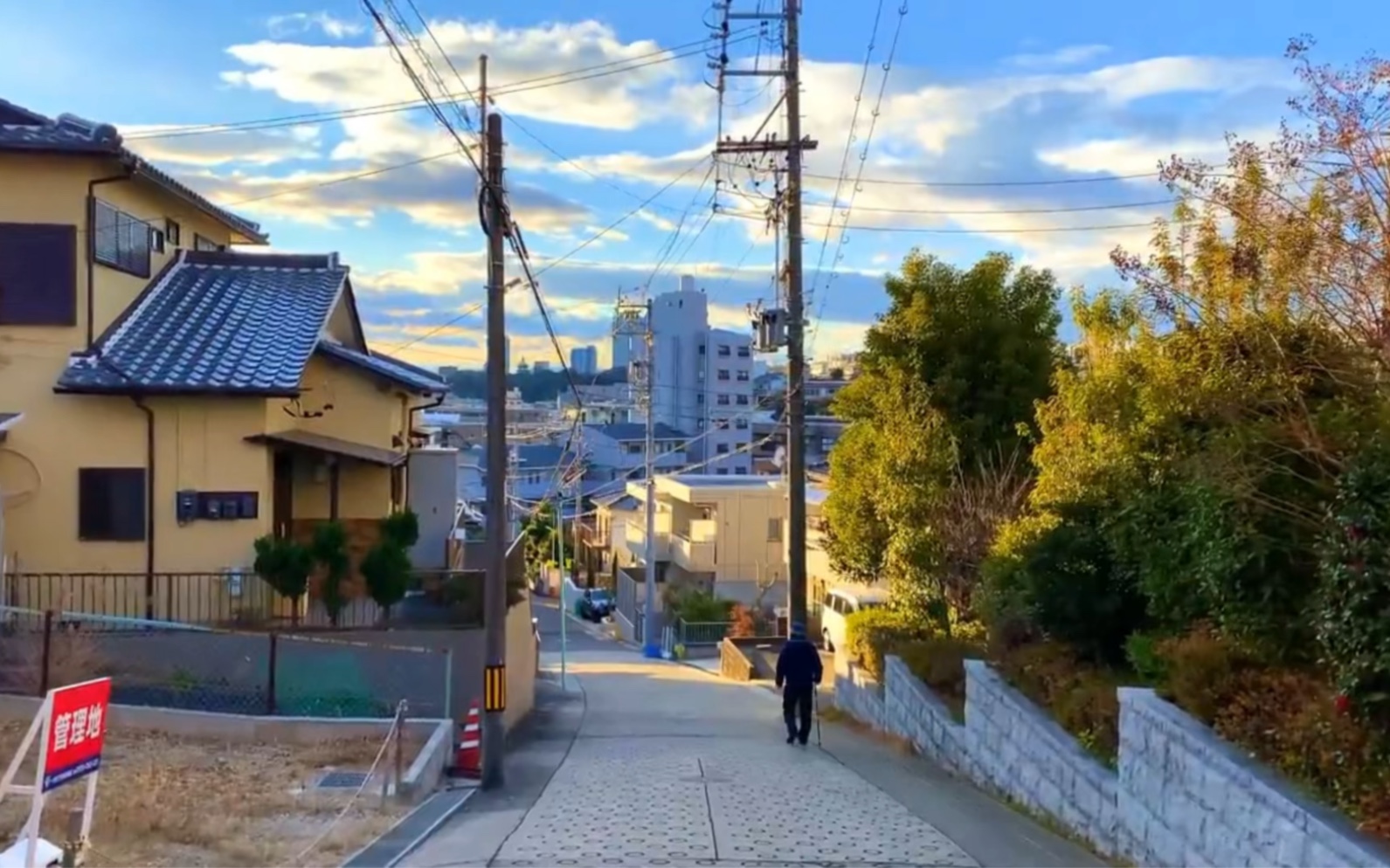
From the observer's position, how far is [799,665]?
54.6ft

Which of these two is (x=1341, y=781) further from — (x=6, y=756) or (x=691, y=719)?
(x=691, y=719)

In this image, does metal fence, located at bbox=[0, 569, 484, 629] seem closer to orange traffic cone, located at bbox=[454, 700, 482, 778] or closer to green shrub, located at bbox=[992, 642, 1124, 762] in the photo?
orange traffic cone, located at bbox=[454, 700, 482, 778]

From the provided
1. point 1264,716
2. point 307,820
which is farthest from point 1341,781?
point 307,820

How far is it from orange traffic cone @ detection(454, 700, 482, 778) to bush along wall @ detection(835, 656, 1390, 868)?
5285 millimetres

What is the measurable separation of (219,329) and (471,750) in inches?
312

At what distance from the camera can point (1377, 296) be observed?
1015cm

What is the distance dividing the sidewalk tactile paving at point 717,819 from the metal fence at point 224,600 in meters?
2.91

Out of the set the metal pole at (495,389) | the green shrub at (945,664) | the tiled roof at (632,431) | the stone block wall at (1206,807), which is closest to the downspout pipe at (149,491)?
the metal pole at (495,389)

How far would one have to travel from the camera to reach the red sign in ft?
22.0

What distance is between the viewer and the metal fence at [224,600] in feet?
53.4

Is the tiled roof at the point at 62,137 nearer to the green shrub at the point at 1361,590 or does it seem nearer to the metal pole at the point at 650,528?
the green shrub at the point at 1361,590

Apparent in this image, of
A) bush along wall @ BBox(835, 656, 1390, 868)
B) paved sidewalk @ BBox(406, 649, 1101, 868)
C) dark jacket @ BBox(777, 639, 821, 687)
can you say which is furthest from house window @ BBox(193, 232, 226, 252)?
bush along wall @ BBox(835, 656, 1390, 868)

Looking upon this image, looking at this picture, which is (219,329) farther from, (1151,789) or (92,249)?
(1151,789)

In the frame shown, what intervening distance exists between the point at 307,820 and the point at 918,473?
40.0 ft
